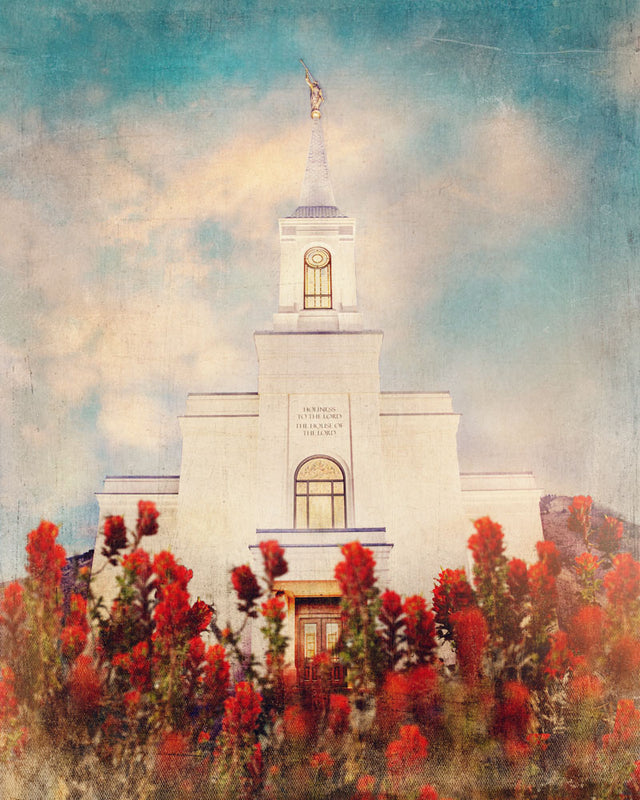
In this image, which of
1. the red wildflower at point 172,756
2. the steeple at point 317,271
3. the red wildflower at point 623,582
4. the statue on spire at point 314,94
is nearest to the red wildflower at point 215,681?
the red wildflower at point 172,756

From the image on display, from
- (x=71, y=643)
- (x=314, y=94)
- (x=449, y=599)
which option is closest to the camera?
(x=71, y=643)

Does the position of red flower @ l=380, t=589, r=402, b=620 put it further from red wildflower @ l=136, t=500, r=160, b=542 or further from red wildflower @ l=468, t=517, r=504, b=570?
red wildflower @ l=136, t=500, r=160, b=542

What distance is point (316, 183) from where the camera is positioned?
51.9ft

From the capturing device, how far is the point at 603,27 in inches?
458

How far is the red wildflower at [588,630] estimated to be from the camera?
10.1m

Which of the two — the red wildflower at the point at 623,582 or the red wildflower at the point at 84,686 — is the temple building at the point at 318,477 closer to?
the red wildflower at the point at 623,582

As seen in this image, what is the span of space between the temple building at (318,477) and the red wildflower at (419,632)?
1.31 metres

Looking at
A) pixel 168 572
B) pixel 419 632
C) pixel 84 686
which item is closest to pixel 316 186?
pixel 168 572

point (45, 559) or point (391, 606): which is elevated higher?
point (45, 559)

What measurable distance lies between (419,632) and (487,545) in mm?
2071

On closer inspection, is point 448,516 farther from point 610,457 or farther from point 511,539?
point 610,457

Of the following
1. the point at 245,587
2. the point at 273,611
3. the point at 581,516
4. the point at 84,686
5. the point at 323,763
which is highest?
the point at 581,516

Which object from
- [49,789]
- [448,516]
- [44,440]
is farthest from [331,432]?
[49,789]

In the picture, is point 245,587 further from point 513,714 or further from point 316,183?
→ point 316,183
